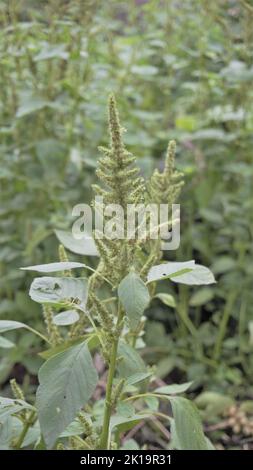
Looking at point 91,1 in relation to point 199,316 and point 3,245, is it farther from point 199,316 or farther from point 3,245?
point 199,316

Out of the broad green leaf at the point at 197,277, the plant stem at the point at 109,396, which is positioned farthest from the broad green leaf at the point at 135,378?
the broad green leaf at the point at 197,277

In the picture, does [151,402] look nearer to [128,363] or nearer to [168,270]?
[128,363]

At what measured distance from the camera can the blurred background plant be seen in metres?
1.80

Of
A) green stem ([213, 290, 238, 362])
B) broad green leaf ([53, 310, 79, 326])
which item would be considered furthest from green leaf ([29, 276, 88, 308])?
green stem ([213, 290, 238, 362])

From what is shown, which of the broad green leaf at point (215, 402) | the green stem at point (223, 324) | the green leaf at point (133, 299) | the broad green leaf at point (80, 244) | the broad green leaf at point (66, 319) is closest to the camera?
the green leaf at point (133, 299)

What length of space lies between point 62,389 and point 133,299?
13cm

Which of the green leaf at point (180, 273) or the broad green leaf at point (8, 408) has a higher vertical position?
the green leaf at point (180, 273)

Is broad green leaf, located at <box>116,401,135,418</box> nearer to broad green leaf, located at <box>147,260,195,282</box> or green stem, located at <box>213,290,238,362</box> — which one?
broad green leaf, located at <box>147,260,195,282</box>

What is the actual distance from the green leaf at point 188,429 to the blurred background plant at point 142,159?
88cm

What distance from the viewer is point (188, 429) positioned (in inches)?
33.1

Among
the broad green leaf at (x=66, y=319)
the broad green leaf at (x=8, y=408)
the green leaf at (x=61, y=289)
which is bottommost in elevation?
the broad green leaf at (x=8, y=408)

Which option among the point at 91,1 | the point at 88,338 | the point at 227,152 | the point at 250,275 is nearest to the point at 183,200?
the point at 227,152

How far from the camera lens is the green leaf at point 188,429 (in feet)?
2.75

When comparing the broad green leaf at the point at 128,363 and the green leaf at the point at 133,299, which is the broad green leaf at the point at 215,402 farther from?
the green leaf at the point at 133,299
